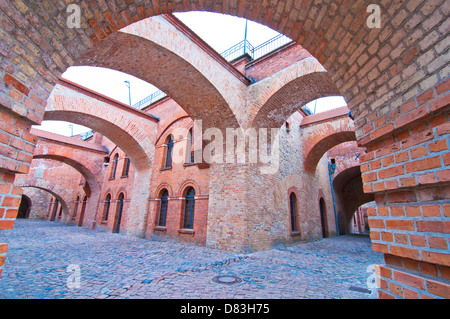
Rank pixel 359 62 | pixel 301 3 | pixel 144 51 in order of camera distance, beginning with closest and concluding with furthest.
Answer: pixel 359 62
pixel 301 3
pixel 144 51

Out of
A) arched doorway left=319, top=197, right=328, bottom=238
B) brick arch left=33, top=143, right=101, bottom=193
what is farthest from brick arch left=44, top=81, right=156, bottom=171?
arched doorway left=319, top=197, right=328, bottom=238

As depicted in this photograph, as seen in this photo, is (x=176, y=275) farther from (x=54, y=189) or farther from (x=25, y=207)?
(x=25, y=207)

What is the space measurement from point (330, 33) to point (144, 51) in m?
4.72

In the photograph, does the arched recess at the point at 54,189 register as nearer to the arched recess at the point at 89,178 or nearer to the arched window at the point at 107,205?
the arched recess at the point at 89,178

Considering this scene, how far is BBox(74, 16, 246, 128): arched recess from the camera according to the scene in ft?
17.0

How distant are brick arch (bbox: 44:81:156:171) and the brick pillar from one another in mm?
9919

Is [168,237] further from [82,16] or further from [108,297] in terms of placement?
[82,16]

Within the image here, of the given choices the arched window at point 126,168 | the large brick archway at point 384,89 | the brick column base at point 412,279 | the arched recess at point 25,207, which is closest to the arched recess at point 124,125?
the arched window at point 126,168

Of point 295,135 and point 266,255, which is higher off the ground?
point 295,135

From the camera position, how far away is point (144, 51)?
5469 millimetres

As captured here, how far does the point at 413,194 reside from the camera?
1.65 metres

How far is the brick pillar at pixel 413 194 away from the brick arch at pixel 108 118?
9.92m

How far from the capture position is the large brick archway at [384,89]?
150cm

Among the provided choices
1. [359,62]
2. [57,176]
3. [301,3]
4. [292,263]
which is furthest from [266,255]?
[57,176]
